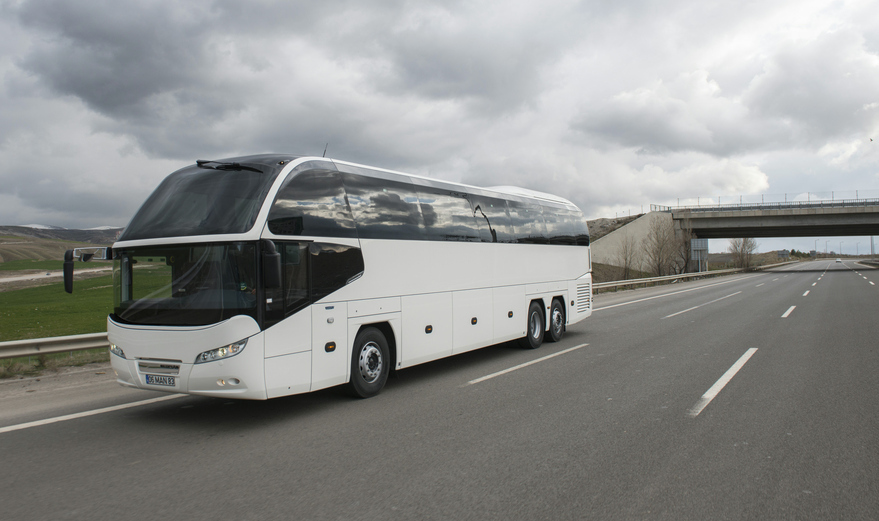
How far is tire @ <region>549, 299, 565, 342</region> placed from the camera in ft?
39.3

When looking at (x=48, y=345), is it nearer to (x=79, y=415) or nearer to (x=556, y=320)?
(x=79, y=415)

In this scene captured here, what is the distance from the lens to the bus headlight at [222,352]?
5.62 metres

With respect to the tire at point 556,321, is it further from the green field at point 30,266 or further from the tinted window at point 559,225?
the green field at point 30,266

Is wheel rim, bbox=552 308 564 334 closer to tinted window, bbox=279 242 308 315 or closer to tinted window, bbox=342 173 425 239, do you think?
tinted window, bbox=342 173 425 239

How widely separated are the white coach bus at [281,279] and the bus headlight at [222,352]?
0.01 m

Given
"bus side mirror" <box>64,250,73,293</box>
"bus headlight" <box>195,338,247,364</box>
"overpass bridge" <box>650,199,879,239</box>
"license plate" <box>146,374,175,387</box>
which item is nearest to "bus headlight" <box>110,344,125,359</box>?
"license plate" <box>146,374,175,387</box>

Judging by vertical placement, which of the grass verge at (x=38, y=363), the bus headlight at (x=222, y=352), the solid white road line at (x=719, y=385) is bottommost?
the solid white road line at (x=719, y=385)

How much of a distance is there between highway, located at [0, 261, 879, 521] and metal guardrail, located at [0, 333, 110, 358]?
0.49m

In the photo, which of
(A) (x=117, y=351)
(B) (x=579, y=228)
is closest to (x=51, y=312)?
(A) (x=117, y=351)

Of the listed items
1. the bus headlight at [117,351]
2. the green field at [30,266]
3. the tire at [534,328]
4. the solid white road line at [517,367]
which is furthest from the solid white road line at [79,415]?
the green field at [30,266]

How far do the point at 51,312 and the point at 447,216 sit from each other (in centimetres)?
3236

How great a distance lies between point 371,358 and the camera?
7.22 meters

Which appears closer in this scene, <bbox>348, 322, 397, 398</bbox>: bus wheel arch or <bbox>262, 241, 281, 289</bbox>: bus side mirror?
<bbox>262, 241, 281, 289</bbox>: bus side mirror

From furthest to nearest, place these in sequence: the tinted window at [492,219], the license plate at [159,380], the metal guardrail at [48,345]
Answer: the tinted window at [492,219] < the metal guardrail at [48,345] < the license plate at [159,380]
